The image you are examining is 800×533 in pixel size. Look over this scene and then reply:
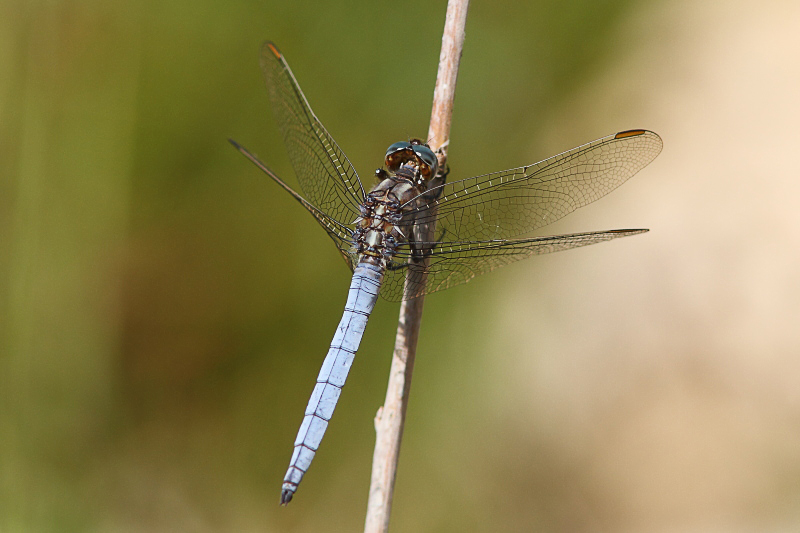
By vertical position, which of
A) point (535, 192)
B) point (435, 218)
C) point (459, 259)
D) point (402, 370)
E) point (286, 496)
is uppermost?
point (535, 192)

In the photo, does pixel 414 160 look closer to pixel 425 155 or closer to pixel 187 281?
pixel 425 155

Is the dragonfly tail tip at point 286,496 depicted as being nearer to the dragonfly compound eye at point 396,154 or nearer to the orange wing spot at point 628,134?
the dragonfly compound eye at point 396,154

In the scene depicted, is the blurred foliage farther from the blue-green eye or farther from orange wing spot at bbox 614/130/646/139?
orange wing spot at bbox 614/130/646/139

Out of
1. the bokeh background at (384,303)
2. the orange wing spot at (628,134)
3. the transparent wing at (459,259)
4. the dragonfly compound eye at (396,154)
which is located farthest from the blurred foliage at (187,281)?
the orange wing spot at (628,134)

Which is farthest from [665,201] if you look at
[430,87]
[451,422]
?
[451,422]

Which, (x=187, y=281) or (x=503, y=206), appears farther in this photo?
(x=187, y=281)

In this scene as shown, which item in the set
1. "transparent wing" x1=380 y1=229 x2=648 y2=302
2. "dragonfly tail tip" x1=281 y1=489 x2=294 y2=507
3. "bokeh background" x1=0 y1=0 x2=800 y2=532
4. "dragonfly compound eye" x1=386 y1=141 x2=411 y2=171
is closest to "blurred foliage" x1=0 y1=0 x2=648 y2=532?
"bokeh background" x1=0 y1=0 x2=800 y2=532

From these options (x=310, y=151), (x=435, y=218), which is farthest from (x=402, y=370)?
(x=310, y=151)
